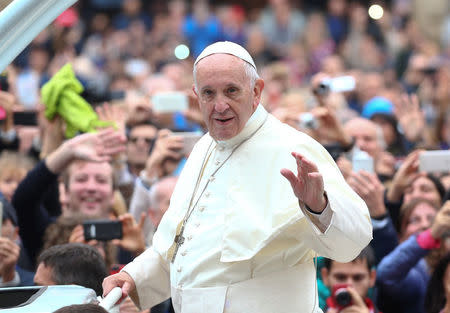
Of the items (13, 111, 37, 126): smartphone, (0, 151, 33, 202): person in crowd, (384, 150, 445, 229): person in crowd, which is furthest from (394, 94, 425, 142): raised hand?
(0, 151, 33, 202): person in crowd

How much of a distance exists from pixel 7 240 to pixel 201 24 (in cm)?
1052

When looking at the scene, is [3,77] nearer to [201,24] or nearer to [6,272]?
[6,272]

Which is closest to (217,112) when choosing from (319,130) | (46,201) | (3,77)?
(46,201)

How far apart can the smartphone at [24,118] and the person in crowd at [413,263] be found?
353cm

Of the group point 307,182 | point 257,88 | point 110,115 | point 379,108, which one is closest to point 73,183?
point 110,115

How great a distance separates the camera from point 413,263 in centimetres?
588

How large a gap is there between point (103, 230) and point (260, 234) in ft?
5.82

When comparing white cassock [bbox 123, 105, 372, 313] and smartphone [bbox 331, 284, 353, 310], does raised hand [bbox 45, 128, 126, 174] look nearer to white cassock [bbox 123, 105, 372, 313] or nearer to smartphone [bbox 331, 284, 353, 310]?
smartphone [bbox 331, 284, 353, 310]

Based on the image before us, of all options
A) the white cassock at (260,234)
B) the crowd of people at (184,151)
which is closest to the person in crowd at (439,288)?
the crowd of people at (184,151)

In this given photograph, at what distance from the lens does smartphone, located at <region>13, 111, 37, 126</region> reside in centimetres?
865

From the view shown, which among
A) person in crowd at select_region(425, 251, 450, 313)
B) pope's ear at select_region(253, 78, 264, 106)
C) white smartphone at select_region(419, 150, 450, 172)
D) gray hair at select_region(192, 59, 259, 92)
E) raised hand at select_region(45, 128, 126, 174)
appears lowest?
person in crowd at select_region(425, 251, 450, 313)

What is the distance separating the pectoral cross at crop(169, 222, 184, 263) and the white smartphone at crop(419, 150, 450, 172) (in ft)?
8.44

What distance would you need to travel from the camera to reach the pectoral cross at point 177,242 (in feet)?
14.1

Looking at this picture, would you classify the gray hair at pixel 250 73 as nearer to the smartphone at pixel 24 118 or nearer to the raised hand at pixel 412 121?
the smartphone at pixel 24 118
